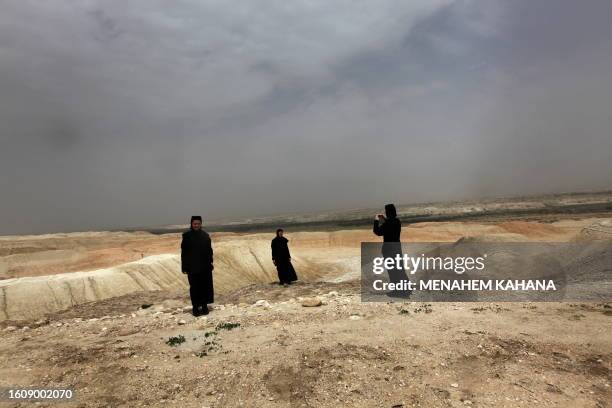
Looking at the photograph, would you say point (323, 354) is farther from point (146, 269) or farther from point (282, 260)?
point (146, 269)

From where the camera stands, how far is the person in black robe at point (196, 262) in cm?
930

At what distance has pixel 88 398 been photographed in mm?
5188

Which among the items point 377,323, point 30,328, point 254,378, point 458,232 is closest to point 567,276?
point 377,323

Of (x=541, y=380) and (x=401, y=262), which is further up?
(x=401, y=262)

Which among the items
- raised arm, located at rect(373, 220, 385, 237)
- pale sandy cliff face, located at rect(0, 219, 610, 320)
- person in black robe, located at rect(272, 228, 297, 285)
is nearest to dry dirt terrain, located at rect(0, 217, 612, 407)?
raised arm, located at rect(373, 220, 385, 237)

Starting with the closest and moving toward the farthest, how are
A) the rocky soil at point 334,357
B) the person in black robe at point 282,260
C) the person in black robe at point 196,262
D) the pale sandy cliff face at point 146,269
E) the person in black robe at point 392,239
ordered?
the rocky soil at point 334,357 → the person in black robe at point 196,262 → the person in black robe at point 392,239 → the person in black robe at point 282,260 → the pale sandy cliff face at point 146,269

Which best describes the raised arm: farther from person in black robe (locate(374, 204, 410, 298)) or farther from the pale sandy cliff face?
the pale sandy cliff face

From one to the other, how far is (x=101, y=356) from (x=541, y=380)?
649 cm

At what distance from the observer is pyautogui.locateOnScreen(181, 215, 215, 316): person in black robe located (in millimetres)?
9297

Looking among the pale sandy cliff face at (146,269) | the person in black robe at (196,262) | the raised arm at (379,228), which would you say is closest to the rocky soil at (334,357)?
the person in black robe at (196,262)

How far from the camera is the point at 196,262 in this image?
9.34 meters

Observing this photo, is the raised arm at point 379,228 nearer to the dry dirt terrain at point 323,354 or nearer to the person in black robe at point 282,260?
the dry dirt terrain at point 323,354

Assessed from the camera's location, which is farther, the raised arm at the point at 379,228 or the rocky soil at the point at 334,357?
the raised arm at the point at 379,228

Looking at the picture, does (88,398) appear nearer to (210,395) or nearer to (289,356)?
(210,395)
